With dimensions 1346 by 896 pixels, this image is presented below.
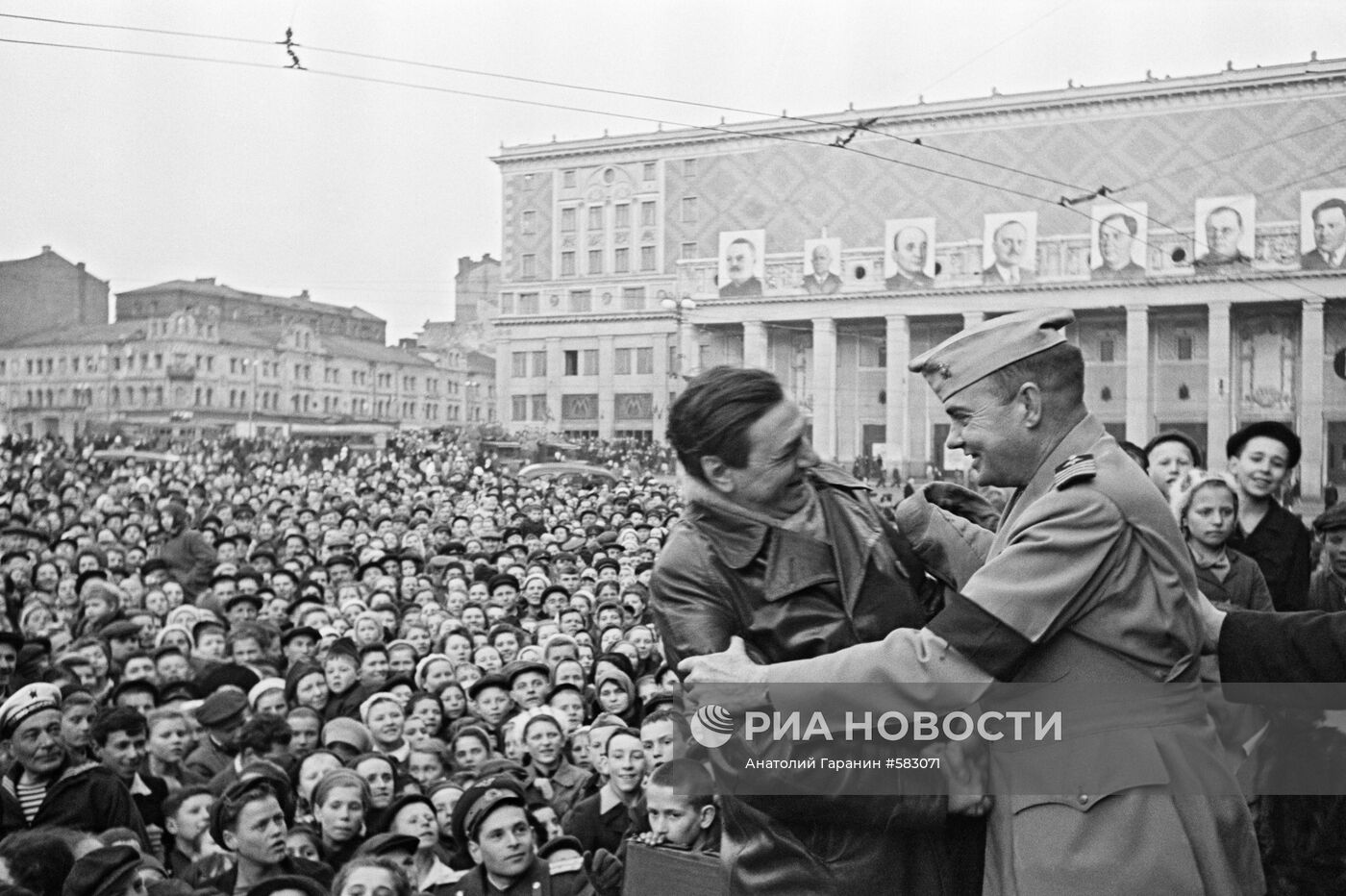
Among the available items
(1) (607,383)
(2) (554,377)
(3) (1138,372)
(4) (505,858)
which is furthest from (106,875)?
(2) (554,377)

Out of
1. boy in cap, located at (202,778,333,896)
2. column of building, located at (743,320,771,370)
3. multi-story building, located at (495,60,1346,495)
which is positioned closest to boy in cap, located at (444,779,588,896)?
boy in cap, located at (202,778,333,896)

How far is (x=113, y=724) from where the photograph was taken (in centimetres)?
614

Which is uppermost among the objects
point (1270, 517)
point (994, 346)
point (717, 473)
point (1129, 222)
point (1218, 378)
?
point (1129, 222)

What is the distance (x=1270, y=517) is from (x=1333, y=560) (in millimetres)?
593

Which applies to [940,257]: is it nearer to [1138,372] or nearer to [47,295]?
[1138,372]

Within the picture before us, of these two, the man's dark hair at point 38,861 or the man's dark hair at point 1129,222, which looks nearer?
the man's dark hair at point 38,861

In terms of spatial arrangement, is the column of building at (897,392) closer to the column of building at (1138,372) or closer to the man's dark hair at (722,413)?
the column of building at (1138,372)

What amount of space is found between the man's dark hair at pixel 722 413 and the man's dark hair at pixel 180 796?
4215 millimetres

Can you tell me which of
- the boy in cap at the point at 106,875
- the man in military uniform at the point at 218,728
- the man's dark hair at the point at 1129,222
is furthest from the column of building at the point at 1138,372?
the boy in cap at the point at 106,875

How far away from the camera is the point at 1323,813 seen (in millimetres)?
3539

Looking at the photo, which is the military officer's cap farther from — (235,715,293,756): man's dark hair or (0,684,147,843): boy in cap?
(235,715,293,756): man's dark hair

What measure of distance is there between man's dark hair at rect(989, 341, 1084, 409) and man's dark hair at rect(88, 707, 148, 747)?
5.41 m

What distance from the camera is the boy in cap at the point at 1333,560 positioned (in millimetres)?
4387

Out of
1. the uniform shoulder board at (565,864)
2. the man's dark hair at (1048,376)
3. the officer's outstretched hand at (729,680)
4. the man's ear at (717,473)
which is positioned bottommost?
the uniform shoulder board at (565,864)
